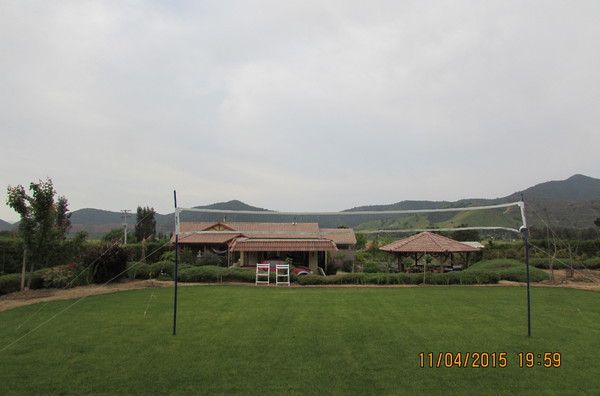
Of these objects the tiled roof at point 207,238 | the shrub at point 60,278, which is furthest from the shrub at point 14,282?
the tiled roof at point 207,238

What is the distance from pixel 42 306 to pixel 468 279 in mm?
17944

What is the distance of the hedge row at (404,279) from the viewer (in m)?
20.5

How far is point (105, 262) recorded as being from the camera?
20172mm

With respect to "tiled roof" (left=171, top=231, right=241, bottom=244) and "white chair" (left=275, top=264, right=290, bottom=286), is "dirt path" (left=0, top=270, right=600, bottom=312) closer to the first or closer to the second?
"white chair" (left=275, top=264, right=290, bottom=286)

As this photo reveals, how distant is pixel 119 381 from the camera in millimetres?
6465

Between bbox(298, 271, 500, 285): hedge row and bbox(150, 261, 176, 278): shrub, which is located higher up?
bbox(150, 261, 176, 278): shrub

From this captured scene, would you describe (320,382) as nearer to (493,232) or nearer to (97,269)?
(97,269)

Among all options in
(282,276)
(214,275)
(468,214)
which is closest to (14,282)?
(214,275)

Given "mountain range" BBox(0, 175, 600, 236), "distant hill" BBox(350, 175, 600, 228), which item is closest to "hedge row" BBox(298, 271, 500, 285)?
"distant hill" BBox(350, 175, 600, 228)

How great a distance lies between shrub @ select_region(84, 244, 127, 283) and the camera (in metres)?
20.0

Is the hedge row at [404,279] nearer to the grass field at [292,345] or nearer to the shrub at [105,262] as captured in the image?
the grass field at [292,345]

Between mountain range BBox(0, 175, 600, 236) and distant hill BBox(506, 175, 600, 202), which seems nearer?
mountain range BBox(0, 175, 600, 236)

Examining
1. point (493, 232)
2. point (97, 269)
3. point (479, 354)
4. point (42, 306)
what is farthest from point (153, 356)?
point (493, 232)

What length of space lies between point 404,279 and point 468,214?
78.3 metres
